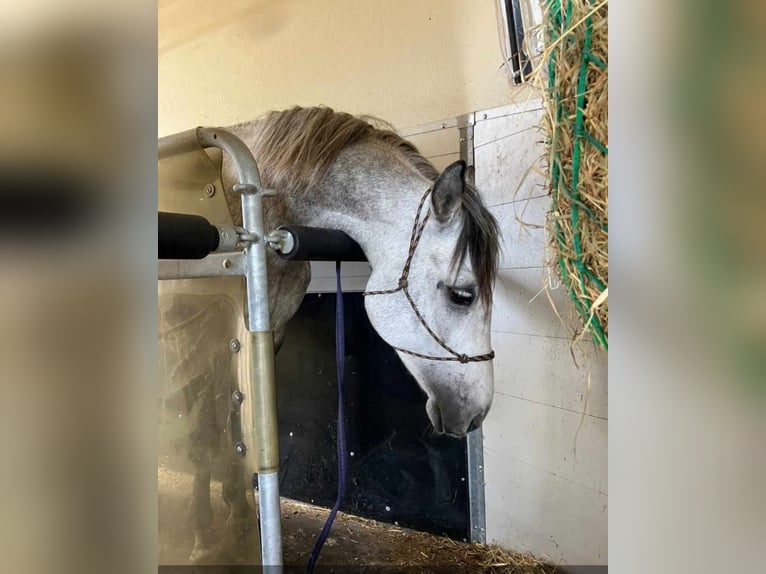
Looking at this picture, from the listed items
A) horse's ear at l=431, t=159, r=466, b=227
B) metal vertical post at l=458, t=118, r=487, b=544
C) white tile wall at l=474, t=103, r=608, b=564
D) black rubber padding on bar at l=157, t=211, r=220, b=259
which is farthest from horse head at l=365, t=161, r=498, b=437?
black rubber padding on bar at l=157, t=211, r=220, b=259

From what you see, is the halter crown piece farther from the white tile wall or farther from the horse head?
the white tile wall

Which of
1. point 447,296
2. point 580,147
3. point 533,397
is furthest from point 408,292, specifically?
point 580,147

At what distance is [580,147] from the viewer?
39 cm

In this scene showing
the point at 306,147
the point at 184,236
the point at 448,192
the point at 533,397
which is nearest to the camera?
the point at 184,236

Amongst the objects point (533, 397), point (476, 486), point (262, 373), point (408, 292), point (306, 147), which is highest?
point (306, 147)

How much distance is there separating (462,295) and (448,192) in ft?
0.68

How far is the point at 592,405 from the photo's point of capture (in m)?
1.19

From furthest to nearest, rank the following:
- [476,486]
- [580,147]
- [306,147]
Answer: [476,486] → [306,147] → [580,147]

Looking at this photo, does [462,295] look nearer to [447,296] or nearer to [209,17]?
[447,296]


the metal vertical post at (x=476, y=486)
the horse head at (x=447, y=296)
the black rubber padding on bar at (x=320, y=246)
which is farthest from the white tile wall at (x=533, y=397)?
the black rubber padding on bar at (x=320, y=246)

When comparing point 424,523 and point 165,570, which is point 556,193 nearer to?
point 165,570

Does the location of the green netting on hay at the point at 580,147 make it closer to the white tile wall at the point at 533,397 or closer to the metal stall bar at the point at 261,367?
the metal stall bar at the point at 261,367
